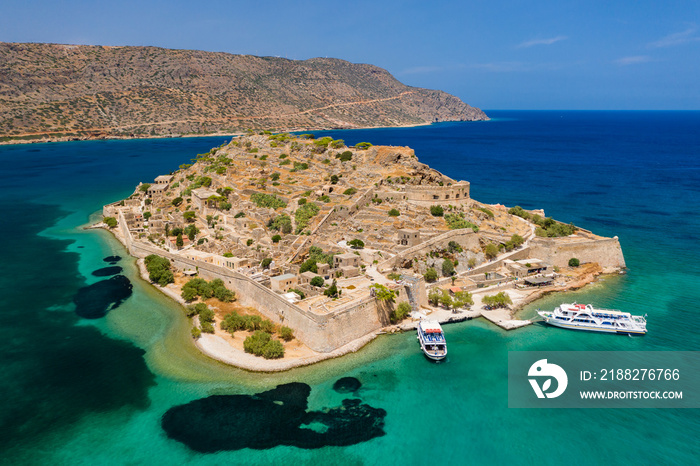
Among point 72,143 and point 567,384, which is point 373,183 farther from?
point 72,143

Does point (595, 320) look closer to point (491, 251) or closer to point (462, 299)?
point (462, 299)

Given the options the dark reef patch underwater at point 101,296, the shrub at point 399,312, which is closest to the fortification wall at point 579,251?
the shrub at point 399,312

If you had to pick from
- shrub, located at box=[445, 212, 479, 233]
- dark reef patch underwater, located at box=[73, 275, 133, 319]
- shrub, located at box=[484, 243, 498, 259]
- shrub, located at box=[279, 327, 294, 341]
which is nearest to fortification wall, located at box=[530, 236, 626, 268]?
shrub, located at box=[484, 243, 498, 259]

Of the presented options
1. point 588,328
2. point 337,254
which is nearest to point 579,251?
point 588,328

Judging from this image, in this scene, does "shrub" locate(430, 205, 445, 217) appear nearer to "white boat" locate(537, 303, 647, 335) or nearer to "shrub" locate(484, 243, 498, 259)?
"shrub" locate(484, 243, 498, 259)

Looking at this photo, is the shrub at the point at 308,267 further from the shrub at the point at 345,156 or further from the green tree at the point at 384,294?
the shrub at the point at 345,156
